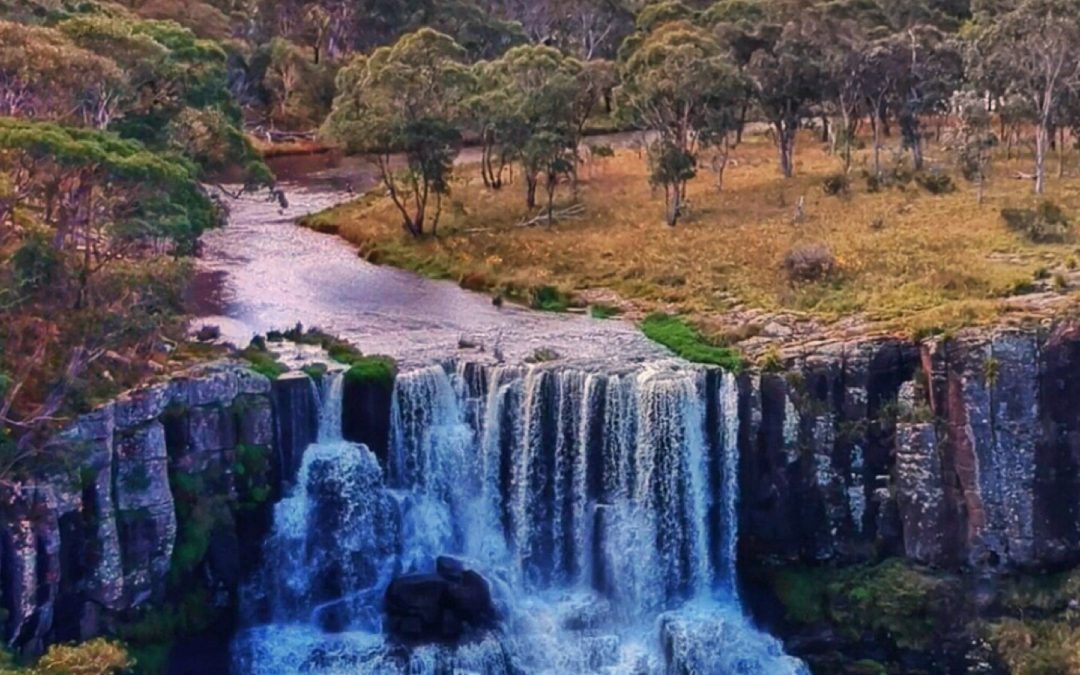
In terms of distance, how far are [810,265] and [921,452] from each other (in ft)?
38.9

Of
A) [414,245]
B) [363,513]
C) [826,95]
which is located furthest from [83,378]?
[826,95]

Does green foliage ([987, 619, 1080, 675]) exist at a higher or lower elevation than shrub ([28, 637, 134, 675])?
lower

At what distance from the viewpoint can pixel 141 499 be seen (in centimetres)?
3216

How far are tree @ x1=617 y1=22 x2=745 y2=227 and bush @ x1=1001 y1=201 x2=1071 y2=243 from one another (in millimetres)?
13067

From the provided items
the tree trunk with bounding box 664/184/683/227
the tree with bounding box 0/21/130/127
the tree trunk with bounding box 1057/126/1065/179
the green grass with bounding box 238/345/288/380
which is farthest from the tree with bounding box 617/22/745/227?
the tree with bounding box 0/21/130/127

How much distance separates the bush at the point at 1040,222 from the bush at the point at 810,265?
810cm

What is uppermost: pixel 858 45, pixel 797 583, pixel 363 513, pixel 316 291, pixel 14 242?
pixel 858 45

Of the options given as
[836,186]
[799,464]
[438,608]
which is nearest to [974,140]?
[836,186]

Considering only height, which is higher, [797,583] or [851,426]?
[851,426]

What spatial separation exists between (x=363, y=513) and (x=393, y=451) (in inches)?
80.7

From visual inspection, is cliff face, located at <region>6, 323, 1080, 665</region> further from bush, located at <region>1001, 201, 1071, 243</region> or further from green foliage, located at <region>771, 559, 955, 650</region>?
bush, located at <region>1001, 201, 1071, 243</region>

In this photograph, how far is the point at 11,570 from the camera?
2945 centimetres

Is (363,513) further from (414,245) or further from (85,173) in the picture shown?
(414,245)

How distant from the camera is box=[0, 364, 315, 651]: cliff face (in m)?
29.8
